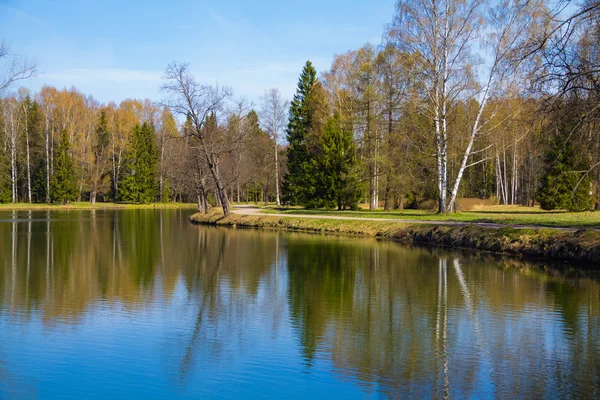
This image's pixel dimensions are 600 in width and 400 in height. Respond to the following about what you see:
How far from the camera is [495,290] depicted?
44.0 feet

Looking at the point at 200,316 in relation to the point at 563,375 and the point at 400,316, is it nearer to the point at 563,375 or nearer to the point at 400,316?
the point at 400,316

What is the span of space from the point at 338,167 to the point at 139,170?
37.7 metres

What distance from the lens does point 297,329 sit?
32.7 ft

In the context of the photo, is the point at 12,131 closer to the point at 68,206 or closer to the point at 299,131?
the point at 68,206

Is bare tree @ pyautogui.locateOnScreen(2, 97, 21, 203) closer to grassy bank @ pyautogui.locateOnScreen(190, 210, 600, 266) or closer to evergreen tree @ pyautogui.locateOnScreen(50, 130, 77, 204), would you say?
evergreen tree @ pyautogui.locateOnScreen(50, 130, 77, 204)

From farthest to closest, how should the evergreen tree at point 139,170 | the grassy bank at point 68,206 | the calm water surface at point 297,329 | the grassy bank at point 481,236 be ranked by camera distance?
the evergreen tree at point 139,170, the grassy bank at point 68,206, the grassy bank at point 481,236, the calm water surface at point 297,329

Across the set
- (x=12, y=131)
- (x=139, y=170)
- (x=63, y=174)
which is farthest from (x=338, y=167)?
(x=12, y=131)

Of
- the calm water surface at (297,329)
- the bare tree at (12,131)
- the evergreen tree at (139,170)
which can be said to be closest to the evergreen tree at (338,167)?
the calm water surface at (297,329)

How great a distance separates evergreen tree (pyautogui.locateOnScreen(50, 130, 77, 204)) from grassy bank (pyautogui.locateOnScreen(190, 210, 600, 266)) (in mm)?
36635

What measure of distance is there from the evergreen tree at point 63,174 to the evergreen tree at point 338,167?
3346 centimetres

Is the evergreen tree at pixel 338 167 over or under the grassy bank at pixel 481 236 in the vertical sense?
over

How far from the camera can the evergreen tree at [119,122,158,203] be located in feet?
232

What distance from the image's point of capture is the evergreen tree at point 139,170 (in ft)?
232

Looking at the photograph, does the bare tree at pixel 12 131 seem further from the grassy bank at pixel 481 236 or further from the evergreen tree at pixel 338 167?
the grassy bank at pixel 481 236
